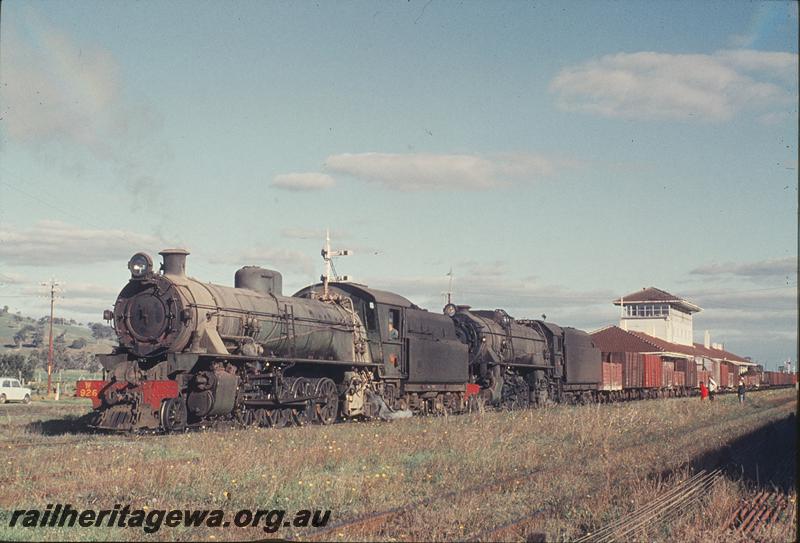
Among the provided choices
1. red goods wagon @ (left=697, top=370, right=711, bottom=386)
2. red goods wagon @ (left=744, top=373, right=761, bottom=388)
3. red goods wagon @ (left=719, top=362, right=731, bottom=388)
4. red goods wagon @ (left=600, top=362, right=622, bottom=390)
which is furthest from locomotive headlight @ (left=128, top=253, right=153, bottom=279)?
red goods wagon @ (left=744, top=373, right=761, bottom=388)

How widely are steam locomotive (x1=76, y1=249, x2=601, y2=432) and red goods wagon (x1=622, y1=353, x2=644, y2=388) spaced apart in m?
18.2

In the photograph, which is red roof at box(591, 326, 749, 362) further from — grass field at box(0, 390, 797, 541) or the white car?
grass field at box(0, 390, 797, 541)

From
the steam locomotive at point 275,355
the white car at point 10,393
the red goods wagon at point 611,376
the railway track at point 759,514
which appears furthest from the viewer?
the red goods wagon at point 611,376

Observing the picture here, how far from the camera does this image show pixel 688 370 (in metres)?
68.6

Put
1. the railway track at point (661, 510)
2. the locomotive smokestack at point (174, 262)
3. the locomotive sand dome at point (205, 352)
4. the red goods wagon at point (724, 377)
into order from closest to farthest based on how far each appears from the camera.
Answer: the railway track at point (661, 510)
the locomotive sand dome at point (205, 352)
the locomotive smokestack at point (174, 262)
the red goods wagon at point (724, 377)

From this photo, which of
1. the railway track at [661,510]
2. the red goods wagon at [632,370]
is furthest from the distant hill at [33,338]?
the railway track at [661,510]

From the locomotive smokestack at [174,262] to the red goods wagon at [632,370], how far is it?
33991mm

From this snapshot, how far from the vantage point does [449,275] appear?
218ft

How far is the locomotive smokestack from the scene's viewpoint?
69.5 feet

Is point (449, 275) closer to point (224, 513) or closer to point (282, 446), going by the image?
point (282, 446)

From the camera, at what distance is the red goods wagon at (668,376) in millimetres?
58875

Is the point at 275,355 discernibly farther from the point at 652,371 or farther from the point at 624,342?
the point at 624,342

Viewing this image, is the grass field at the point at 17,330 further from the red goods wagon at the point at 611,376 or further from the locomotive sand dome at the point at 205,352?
the locomotive sand dome at the point at 205,352

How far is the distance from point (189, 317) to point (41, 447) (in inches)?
182
